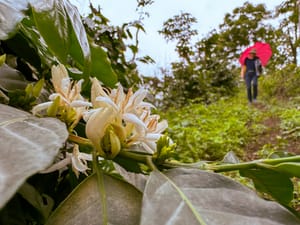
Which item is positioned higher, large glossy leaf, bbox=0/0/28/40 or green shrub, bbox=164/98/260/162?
green shrub, bbox=164/98/260/162

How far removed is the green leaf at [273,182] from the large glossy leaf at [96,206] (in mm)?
Result: 105

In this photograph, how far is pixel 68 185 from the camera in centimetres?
38

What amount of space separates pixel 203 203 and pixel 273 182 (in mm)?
102

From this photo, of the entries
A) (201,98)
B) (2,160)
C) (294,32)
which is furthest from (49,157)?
(294,32)

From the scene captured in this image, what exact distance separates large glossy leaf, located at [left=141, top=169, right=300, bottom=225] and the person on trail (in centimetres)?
696

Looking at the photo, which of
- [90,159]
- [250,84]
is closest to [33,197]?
[90,159]

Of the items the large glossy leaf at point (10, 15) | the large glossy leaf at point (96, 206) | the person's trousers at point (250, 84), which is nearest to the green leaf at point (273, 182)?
the large glossy leaf at point (96, 206)

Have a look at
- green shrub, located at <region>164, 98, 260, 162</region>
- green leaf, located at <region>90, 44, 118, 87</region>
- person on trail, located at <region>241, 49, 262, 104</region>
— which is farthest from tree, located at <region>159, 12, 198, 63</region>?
green leaf, located at <region>90, 44, 118, 87</region>

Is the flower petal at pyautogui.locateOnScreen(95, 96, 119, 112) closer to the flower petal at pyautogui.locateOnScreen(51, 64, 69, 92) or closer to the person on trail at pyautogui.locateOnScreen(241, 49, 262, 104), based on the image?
the flower petal at pyautogui.locateOnScreen(51, 64, 69, 92)

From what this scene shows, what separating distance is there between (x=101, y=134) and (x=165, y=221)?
0.09 metres

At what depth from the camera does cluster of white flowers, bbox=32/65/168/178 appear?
0.27 m

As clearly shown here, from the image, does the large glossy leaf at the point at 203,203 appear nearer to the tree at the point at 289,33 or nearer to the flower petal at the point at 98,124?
the flower petal at the point at 98,124

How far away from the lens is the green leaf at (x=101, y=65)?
394 millimetres

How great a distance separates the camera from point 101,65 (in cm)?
40
